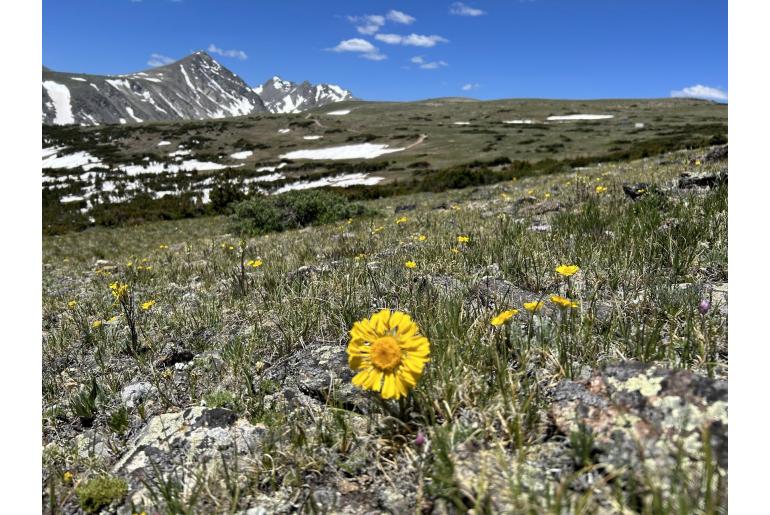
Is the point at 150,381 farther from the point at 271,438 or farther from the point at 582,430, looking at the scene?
the point at 582,430

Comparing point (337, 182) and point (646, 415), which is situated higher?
point (337, 182)

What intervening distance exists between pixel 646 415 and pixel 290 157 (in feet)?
189

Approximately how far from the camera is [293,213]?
1658 cm

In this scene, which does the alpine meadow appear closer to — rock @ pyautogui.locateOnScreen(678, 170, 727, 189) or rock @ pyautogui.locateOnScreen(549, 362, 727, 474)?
rock @ pyautogui.locateOnScreen(549, 362, 727, 474)

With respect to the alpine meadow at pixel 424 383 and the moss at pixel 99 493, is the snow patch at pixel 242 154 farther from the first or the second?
the moss at pixel 99 493

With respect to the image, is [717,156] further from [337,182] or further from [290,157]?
[290,157]

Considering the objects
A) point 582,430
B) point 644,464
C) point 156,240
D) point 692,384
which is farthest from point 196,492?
point 156,240

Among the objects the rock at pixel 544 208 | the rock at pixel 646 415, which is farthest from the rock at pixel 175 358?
the rock at pixel 544 208

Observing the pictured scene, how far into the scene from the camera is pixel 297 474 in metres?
1.77

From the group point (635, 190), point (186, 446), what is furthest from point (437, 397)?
point (635, 190)

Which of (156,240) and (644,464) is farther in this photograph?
(156,240)

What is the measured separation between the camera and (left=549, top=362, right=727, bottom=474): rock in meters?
1.34

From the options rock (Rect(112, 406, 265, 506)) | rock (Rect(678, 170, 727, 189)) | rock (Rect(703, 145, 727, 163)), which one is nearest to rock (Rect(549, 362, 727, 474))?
rock (Rect(112, 406, 265, 506))

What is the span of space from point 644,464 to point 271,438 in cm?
→ 135
